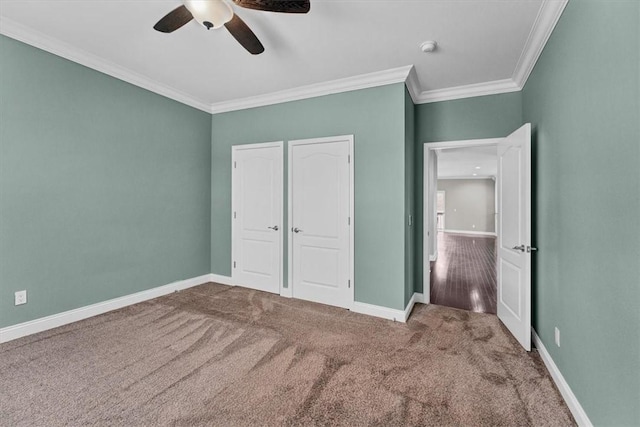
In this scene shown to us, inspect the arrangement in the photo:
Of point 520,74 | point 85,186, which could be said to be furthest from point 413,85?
point 85,186

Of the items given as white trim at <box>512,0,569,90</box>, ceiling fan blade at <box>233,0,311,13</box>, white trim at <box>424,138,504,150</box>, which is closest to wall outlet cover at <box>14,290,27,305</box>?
ceiling fan blade at <box>233,0,311,13</box>

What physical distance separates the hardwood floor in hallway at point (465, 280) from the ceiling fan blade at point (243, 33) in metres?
A: 3.57

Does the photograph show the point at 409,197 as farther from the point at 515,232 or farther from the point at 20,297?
the point at 20,297

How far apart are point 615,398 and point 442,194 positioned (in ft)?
43.5

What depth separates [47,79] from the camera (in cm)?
273

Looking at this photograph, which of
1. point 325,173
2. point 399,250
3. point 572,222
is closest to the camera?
point 572,222

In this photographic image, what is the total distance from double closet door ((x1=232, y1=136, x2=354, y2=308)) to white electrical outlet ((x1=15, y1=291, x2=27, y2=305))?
7.26 feet

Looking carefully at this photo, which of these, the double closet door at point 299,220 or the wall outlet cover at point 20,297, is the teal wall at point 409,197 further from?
the wall outlet cover at point 20,297

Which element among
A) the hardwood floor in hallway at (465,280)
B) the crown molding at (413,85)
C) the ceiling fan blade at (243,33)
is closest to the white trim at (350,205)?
the crown molding at (413,85)

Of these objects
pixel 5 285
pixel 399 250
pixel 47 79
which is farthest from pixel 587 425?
pixel 47 79

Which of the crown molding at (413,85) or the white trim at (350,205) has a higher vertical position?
the crown molding at (413,85)

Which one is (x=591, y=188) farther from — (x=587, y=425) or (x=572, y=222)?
(x=587, y=425)

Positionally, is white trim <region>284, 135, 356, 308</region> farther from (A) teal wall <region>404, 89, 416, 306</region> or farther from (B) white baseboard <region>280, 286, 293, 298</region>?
(A) teal wall <region>404, 89, 416, 306</region>

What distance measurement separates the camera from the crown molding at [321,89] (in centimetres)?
316
